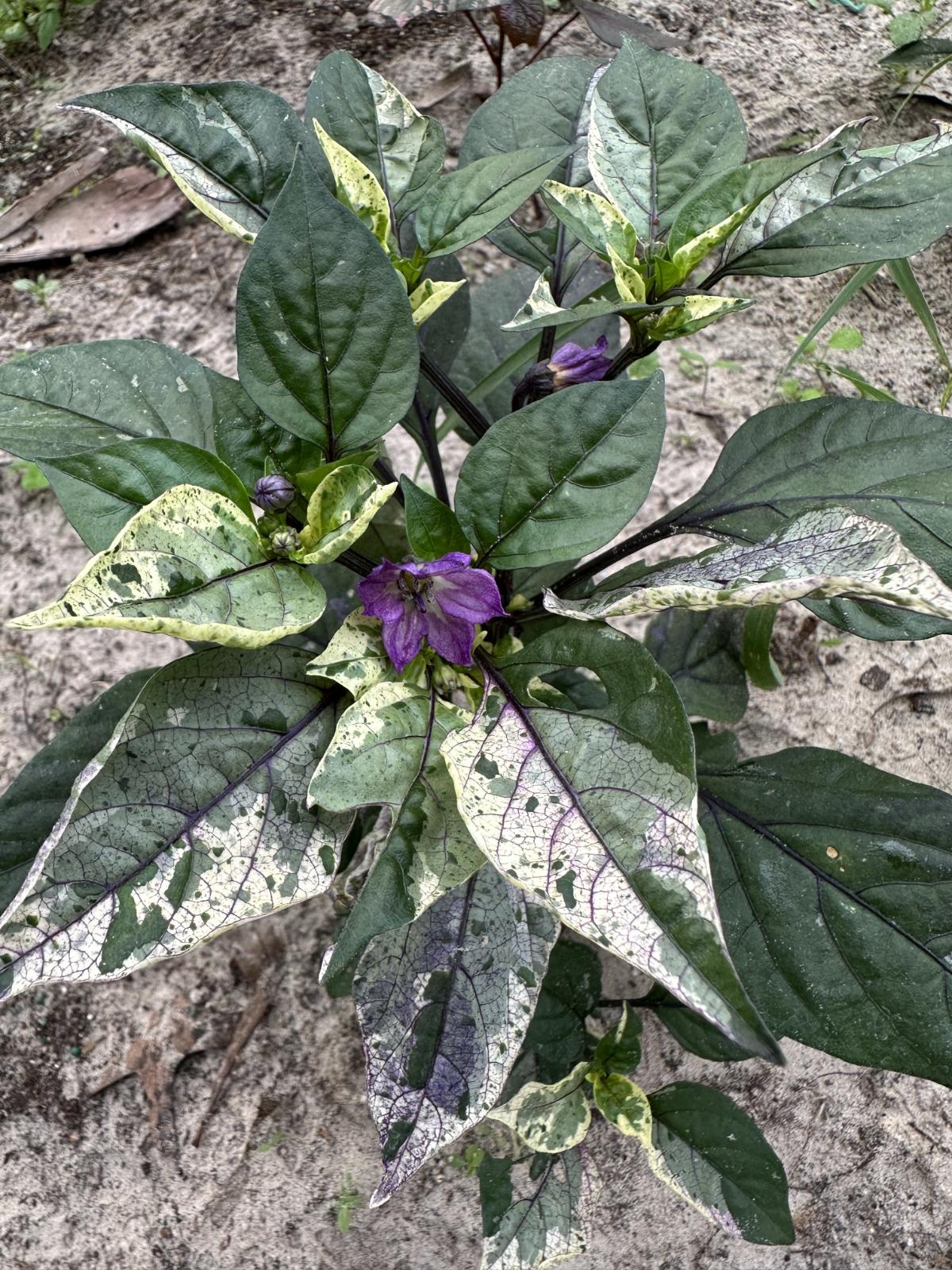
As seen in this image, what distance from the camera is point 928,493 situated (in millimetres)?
918

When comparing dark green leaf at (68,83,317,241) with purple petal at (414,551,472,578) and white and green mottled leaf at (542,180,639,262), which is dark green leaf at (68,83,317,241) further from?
purple petal at (414,551,472,578)

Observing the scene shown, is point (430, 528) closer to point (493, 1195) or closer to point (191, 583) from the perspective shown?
point (191, 583)

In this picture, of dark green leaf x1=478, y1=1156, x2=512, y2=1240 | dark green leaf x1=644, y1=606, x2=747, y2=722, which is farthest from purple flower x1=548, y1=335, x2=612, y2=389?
dark green leaf x1=478, y1=1156, x2=512, y2=1240

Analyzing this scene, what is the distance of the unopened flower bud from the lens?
85 centimetres

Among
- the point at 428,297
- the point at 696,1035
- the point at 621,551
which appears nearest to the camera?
the point at 428,297

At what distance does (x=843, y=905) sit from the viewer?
1.03m

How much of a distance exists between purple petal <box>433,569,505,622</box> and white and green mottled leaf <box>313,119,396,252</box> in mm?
318

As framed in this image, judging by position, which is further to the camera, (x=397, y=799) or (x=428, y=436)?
(x=428, y=436)

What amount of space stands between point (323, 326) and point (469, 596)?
0.27m

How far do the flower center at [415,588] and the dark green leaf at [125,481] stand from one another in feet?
0.62

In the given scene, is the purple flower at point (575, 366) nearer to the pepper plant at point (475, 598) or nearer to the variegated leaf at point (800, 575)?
the pepper plant at point (475, 598)

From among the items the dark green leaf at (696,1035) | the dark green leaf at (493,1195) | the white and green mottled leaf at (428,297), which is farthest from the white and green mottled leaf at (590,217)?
the dark green leaf at (493,1195)

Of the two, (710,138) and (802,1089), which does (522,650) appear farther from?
(802,1089)

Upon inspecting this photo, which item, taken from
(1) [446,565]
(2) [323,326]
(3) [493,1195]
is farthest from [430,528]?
(3) [493,1195]
